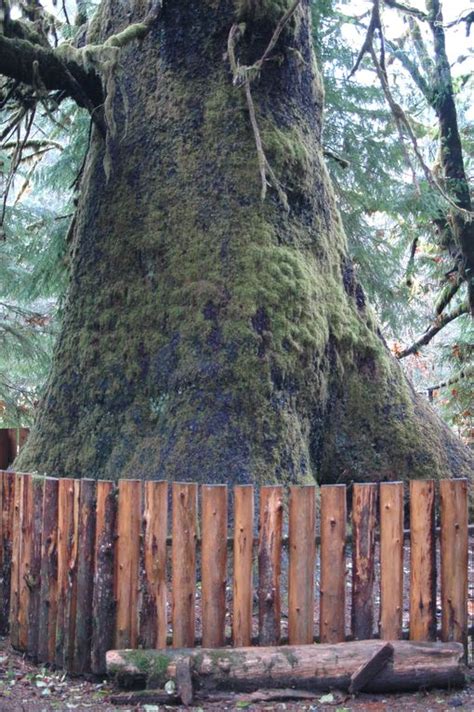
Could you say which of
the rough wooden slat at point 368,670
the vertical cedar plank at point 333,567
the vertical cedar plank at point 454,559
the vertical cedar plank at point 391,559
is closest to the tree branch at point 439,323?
the vertical cedar plank at point 454,559

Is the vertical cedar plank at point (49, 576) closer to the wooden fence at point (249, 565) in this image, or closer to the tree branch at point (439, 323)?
the wooden fence at point (249, 565)

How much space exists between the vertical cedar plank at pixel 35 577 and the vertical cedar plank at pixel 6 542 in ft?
1.69

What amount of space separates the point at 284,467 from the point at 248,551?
1.45 metres

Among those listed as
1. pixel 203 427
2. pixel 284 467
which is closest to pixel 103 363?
pixel 203 427

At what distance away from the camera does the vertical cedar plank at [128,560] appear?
182 inches

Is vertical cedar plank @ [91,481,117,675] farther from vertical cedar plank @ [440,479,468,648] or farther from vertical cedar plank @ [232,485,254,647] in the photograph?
vertical cedar plank @ [440,479,468,648]

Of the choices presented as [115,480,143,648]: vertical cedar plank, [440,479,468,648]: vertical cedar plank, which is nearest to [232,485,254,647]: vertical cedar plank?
[115,480,143,648]: vertical cedar plank

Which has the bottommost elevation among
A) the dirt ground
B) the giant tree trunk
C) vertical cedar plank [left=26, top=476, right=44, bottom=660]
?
the dirt ground

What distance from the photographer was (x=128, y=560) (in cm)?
466

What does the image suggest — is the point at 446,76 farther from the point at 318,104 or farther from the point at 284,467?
the point at 284,467

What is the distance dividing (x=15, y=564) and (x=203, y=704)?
6.31 feet

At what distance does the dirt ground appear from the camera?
418 centimetres

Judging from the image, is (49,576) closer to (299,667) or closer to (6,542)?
(6,542)

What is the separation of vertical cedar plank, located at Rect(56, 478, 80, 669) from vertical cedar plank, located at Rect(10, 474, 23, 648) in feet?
1.83
